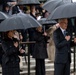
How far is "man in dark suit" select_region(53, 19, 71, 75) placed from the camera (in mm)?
8117

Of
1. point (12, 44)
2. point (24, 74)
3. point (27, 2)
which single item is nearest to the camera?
point (12, 44)

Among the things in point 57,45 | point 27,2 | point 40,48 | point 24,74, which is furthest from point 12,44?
point 27,2

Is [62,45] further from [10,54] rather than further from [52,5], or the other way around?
[52,5]

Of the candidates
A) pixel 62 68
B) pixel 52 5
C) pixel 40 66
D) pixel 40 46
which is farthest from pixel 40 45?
pixel 62 68

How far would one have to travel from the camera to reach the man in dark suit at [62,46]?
8.12m

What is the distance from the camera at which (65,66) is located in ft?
27.4

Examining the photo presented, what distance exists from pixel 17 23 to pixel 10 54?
0.67 metres

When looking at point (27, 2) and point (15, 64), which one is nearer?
point (15, 64)

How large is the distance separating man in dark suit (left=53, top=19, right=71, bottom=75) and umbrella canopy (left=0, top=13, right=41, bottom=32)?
2.00 feet

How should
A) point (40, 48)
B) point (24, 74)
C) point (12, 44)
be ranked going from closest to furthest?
point (12, 44), point (40, 48), point (24, 74)

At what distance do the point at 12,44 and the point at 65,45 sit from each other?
1.11m

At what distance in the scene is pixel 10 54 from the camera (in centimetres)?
806

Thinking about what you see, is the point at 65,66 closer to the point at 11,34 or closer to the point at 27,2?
the point at 11,34

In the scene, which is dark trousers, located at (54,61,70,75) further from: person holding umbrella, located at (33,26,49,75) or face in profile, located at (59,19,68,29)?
person holding umbrella, located at (33,26,49,75)
